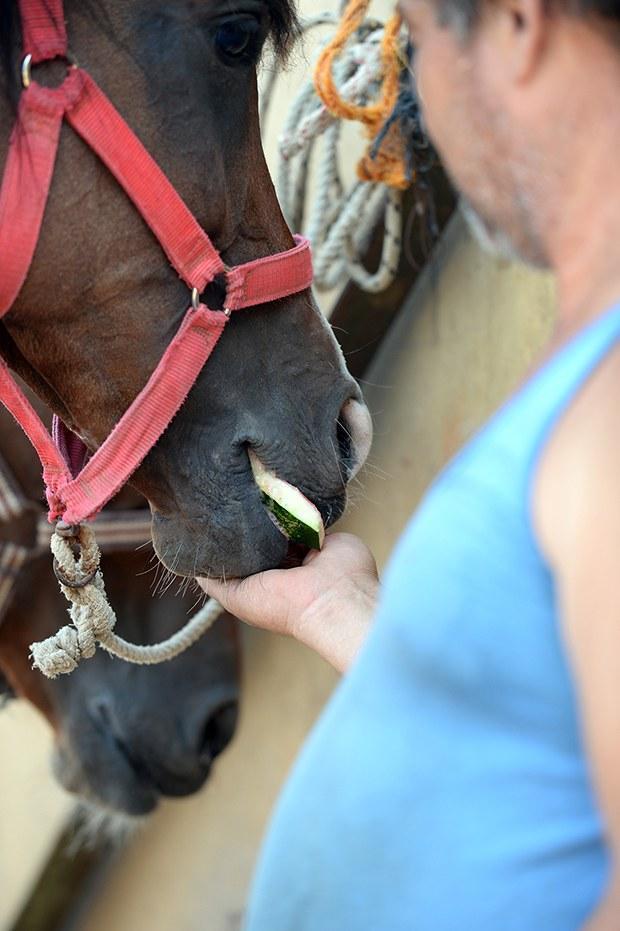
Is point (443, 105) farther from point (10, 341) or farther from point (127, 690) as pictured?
point (127, 690)

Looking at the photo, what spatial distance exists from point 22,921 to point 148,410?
7.13 ft

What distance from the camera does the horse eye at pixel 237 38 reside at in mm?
1261

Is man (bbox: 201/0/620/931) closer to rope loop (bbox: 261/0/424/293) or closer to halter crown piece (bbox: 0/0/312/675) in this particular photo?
halter crown piece (bbox: 0/0/312/675)

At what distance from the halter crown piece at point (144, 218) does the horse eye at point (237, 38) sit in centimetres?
15

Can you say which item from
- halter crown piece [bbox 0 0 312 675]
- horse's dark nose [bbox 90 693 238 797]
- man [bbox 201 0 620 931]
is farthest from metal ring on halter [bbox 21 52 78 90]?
horse's dark nose [bbox 90 693 238 797]

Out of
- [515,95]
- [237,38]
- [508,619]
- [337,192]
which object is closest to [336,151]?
[337,192]

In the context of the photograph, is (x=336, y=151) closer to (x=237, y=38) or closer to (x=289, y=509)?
(x=237, y=38)

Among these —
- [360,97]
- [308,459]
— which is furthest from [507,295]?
[308,459]

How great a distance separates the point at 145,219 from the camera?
1226mm

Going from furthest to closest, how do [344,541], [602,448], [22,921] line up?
1. [22,921]
2. [344,541]
3. [602,448]

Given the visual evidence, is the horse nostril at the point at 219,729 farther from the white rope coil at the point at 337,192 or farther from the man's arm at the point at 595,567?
the man's arm at the point at 595,567

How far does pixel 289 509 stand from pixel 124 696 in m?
1.02

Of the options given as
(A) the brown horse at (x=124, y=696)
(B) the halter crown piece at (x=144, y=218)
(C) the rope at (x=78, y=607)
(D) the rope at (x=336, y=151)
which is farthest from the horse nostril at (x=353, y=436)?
(A) the brown horse at (x=124, y=696)

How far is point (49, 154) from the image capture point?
120 centimetres
